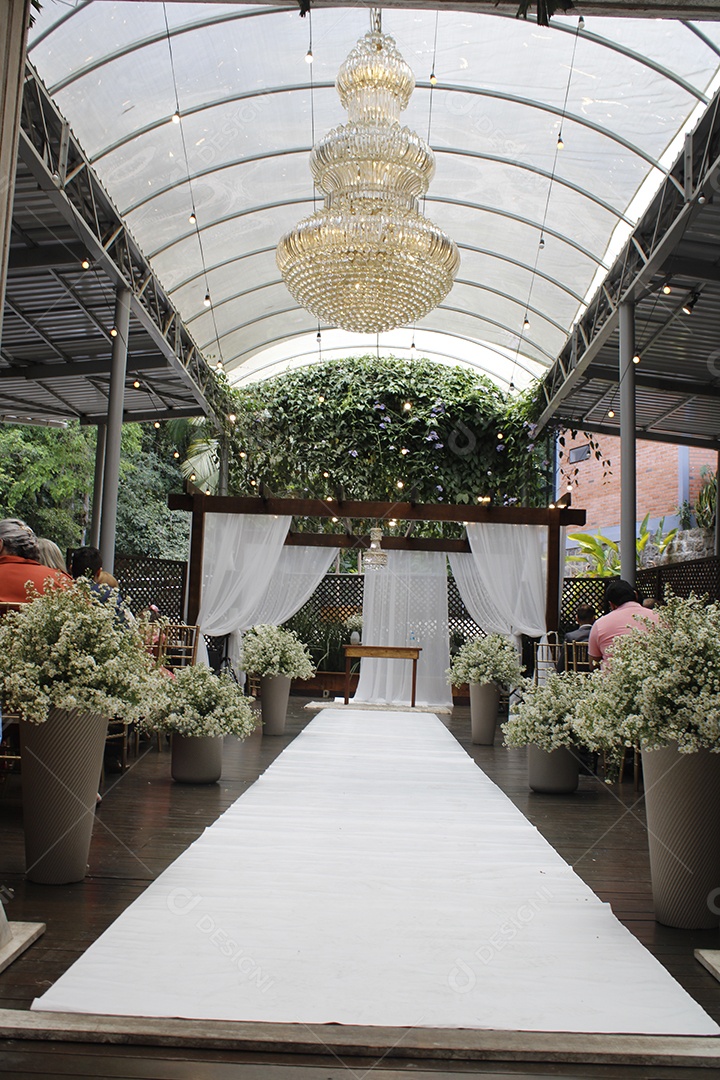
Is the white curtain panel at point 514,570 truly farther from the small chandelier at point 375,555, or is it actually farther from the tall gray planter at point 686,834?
the tall gray planter at point 686,834

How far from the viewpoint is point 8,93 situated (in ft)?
9.48

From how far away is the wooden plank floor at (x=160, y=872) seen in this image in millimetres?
2051

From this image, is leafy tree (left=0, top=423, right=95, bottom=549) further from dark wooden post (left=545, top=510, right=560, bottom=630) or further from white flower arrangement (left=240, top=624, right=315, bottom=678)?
dark wooden post (left=545, top=510, right=560, bottom=630)

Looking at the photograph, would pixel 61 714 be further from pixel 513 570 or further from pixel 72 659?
pixel 513 570

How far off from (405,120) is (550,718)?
6.08 metres

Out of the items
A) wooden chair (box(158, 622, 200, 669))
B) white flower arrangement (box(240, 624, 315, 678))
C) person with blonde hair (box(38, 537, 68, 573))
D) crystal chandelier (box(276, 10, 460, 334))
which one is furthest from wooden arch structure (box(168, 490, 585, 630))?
person with blonde hair (box(38, 537, 68, 573))

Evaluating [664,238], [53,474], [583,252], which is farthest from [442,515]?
[53,474]

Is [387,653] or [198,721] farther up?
[387,653]

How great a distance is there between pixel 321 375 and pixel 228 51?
8.16 m

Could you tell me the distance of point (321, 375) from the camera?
600 inches

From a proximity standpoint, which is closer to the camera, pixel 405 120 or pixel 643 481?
pixel 405 120

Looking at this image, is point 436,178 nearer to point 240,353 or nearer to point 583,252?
point 583,252

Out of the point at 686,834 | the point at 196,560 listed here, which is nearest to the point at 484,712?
the point at 196,560

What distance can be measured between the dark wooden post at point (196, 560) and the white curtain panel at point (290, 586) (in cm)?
107
